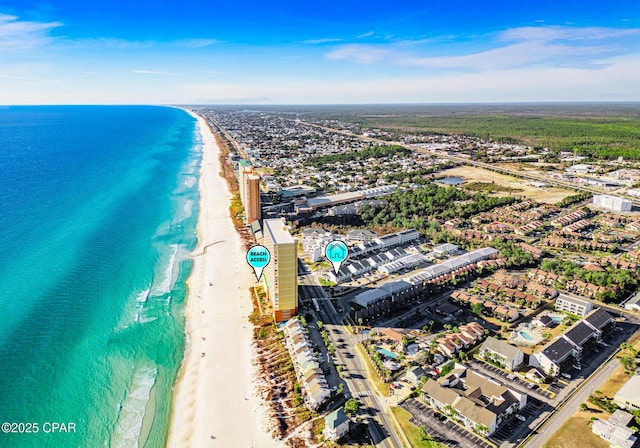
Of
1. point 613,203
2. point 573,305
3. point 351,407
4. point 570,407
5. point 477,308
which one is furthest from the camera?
point 613,203

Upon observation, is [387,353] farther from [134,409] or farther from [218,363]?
[134,409]

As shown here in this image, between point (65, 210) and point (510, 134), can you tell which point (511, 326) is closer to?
point (65, 210)

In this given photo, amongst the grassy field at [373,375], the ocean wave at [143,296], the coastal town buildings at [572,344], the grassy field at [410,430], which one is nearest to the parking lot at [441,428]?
the grassy field at [410,430]

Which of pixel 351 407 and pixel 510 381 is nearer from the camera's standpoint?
pixel 351 407

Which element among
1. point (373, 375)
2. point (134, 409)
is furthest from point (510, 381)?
point (134, 409)

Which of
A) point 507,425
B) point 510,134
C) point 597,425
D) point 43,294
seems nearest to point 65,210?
point 43,294

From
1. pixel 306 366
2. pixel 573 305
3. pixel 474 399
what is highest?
pixel 573 305

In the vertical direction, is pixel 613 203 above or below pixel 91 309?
above
